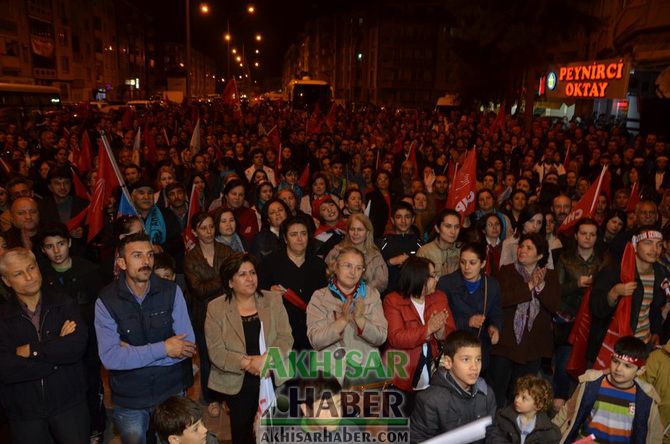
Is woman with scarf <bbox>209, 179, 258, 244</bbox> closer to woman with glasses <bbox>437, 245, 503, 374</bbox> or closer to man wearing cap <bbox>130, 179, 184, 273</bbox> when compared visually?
man wearing cap <bbox>130, 179, 184, 273</bbox>

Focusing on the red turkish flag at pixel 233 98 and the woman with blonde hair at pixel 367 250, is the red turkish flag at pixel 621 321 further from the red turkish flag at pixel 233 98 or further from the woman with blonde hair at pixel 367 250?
the red turkish flag at pixel 233 98

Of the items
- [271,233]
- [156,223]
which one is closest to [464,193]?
[271,233]

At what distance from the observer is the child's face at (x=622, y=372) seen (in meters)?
3.62

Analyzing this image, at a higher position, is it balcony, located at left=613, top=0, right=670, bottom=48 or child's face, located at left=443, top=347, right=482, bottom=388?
balcony, located at left=613, top=0, right=670, bottom=48

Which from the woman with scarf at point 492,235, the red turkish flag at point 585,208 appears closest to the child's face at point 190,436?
the woman with scarf at point 492,235

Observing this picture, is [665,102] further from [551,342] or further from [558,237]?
[551,342]

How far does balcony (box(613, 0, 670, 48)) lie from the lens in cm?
1371

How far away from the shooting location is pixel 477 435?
10.1ft

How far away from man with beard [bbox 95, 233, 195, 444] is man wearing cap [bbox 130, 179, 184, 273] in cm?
249

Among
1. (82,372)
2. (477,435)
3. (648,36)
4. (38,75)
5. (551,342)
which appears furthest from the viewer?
(38,75)

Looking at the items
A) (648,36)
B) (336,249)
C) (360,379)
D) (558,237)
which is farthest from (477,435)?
(648,36)

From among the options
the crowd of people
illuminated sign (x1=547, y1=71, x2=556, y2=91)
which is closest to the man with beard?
the crowd of people

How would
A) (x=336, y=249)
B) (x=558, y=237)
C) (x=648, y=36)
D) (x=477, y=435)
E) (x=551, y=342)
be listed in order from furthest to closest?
(x=648, y=36)
(x=558, y=237)
(x=336, y=249)
(x=551, y=342)
(x=477, y=435)

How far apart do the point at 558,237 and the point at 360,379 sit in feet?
12.1
